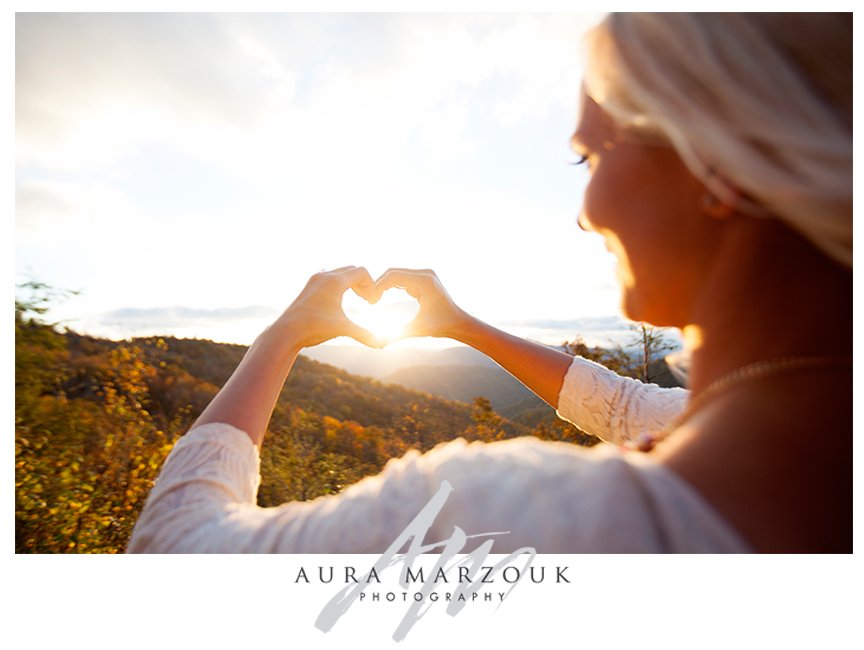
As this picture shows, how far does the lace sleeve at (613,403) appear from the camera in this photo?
1508mm

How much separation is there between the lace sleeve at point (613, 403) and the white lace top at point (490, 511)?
93cm

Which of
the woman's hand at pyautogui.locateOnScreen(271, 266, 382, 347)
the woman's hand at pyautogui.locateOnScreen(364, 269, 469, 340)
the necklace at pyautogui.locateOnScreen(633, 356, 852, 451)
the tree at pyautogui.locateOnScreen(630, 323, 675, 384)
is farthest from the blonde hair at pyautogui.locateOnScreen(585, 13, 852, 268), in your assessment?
the tree at pyautogui.locateOnScreen(630, 323, 675, 384)

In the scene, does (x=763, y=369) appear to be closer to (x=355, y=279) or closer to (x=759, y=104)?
(x=759, y=104)

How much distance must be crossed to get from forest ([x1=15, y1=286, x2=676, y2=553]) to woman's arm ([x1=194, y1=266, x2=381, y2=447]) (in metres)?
1.70

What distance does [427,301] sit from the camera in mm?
1756

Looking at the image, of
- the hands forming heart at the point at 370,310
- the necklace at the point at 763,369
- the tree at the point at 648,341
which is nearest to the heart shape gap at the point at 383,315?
the hands forming heart at the point at 370,310

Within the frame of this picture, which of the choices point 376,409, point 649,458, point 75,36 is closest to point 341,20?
point 75,36

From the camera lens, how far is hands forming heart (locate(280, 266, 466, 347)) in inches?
48.7

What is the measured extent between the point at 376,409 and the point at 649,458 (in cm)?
507

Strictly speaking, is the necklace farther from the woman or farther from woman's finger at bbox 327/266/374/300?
woman's finger at bbox 327/266/374/300

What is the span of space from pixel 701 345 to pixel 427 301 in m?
1.05

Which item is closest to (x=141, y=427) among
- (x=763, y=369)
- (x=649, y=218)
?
(x=649, y=218)
